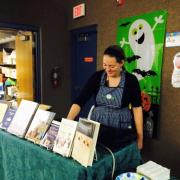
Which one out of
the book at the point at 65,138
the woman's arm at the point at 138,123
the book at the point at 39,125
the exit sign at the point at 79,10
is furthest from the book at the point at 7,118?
the exit sign at the point at 79,10

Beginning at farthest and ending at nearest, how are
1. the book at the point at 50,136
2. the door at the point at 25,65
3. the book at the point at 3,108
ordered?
1. the door at the point at 25,65
2. the book at the point at 3,108
3. the book at the point at 50,136

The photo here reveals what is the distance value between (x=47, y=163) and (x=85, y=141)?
34 cm

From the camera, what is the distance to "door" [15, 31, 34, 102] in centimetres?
363

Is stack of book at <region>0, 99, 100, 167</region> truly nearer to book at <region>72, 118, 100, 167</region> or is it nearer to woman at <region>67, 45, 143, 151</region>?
book at <region>72, 118, 100, 167</region>

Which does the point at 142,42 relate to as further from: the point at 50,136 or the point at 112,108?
the point at 50,136

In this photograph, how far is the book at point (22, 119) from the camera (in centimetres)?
172

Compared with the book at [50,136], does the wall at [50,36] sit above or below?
above

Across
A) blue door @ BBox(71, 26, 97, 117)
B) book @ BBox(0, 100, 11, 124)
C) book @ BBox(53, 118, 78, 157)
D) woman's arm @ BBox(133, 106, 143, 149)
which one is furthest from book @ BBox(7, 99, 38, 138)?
blue door @ BBox(71, 26, 97, 117)

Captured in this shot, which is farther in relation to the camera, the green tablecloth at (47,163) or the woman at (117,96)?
the woman at (117,96)

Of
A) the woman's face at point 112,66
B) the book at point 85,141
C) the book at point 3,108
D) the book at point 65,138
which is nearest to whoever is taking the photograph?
the book at point 85,141

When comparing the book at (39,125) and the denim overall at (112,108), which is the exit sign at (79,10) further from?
the book at (39,125)

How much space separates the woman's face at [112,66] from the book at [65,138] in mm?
660

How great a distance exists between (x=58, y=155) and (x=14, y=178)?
0.61 m

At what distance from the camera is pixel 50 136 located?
1524 mm
